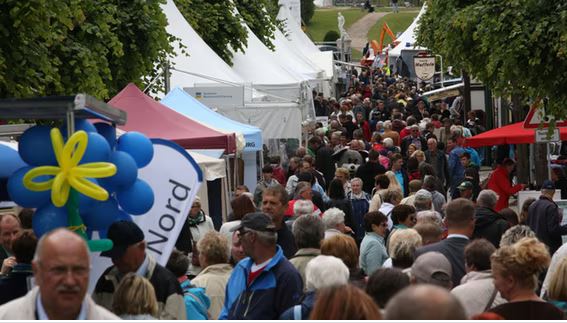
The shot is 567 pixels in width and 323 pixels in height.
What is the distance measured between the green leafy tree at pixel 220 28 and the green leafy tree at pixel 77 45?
7.65 m

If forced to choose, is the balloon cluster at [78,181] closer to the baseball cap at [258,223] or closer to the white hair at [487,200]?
the baseball cap at [258,223]

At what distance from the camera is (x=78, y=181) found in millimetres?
6938

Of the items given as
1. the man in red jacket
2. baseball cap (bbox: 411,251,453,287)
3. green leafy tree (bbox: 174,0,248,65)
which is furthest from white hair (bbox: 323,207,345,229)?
green leafy tree (bbox: 174,0,248,65)

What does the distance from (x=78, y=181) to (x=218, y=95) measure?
48.7 feet

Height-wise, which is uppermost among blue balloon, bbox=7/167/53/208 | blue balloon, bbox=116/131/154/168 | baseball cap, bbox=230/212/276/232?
blue balloon, bbox=116/131/154/168

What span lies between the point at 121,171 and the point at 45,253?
2.19m

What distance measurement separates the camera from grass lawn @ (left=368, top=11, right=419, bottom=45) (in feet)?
416

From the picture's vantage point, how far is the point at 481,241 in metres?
8.06

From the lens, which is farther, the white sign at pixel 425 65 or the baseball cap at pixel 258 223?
the white sign at pixel 425 65

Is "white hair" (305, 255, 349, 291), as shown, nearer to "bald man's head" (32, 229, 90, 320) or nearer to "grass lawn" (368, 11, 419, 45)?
"bald man's head" (32, 229, 90, 320)

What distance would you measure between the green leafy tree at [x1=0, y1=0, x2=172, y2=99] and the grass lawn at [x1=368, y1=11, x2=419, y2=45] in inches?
4066

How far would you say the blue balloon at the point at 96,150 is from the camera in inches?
278

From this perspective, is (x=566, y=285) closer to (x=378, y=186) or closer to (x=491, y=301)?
(x=491, y=301)

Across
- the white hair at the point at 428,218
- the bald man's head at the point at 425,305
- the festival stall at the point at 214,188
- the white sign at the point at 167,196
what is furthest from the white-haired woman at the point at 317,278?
the festival stall at the point at 214,188
